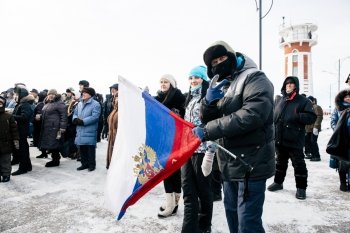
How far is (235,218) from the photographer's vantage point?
2.52 meters

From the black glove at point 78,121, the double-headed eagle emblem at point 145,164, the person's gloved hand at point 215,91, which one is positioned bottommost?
the black glove at point 78,121

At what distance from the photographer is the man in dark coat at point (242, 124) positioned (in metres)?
2.16

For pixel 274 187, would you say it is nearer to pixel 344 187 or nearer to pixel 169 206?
pixel 344 187

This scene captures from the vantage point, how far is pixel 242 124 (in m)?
2.13

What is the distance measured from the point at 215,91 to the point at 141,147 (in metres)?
0.98

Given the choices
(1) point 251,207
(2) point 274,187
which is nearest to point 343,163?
(2) point 274,187

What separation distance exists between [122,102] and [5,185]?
13.8 ft

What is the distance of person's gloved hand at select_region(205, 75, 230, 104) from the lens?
7.37ft

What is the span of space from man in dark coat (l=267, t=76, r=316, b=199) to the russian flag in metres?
2.95

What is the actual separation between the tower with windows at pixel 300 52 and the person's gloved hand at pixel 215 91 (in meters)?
39.4

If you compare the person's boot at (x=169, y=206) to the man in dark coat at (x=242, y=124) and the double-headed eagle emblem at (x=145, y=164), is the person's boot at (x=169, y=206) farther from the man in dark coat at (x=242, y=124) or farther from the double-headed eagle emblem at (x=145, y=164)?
the man in dark coat at (x=242, y=124)

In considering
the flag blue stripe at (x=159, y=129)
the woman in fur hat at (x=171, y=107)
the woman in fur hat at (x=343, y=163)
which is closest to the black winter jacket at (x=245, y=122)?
the flag blue stripe at (x=159, y=129)

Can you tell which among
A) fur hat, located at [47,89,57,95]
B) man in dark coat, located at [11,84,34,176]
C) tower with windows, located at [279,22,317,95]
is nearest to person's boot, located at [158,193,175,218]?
man in dark coat, located at [11,84,34,176]

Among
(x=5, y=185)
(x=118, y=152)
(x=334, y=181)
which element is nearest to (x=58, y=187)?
(x=5, y=185)
